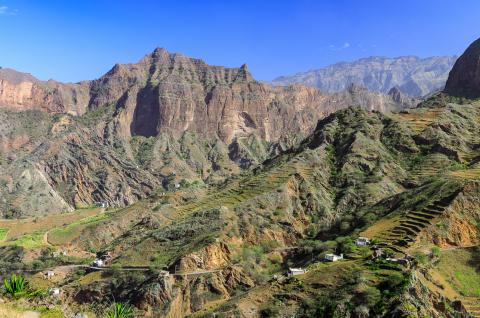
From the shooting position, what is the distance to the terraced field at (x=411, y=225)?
64.5 meters

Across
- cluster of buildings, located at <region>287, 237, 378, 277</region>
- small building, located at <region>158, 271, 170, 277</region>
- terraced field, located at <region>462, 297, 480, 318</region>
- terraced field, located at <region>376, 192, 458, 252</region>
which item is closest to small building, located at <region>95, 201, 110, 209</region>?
small building, located at <region>158, 271, 170, 277</region>

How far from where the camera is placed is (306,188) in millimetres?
102562

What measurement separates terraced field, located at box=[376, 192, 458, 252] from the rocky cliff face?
116 meters

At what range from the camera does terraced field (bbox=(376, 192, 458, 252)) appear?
2539 inches

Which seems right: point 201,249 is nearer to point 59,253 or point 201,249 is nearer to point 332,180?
point 332,180

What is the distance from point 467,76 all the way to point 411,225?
135m

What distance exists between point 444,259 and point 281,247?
32551 mm

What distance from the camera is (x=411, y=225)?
6812cm

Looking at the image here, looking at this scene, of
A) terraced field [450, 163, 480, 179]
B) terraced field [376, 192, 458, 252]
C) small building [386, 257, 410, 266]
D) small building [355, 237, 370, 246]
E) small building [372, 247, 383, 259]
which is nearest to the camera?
→ small building [386, 257, 410, 266]

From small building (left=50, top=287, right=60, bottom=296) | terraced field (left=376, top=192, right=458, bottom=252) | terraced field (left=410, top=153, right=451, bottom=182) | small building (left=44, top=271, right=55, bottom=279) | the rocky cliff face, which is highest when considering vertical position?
the rocky cliff face

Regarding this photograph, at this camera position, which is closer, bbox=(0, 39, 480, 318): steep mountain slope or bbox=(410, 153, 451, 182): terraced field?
bbox=(0, 39, 480, 318): steep mountain slope

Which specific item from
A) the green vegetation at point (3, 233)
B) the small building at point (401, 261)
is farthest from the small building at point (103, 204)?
the small building at point (401, 261)

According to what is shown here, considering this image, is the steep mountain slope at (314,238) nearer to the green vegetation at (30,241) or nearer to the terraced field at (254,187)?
the green vegetation at (30,241)

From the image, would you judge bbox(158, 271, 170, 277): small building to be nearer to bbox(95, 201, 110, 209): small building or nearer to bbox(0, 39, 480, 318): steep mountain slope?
bbox(0, 39, 480, 318): steep mountain slope
